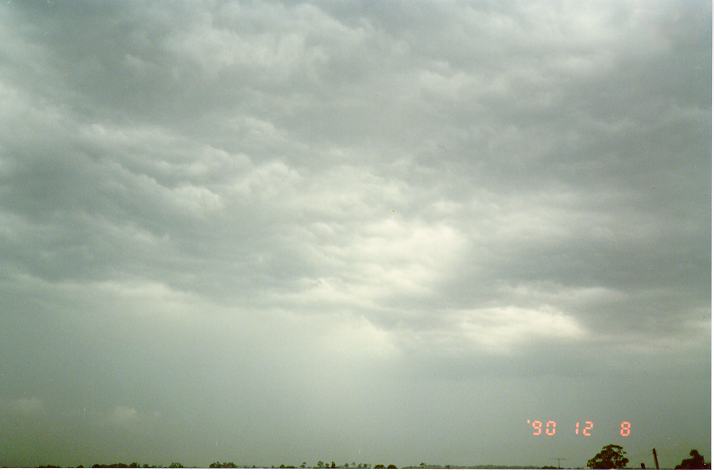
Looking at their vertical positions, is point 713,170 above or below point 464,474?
above

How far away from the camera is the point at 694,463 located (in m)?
5.05

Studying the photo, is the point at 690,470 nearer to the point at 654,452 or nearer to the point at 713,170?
the point at 654,452

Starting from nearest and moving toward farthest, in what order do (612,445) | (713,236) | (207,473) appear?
(207,473) < (713,236) < (612,445)

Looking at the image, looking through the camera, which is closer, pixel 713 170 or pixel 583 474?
pixel 583 474

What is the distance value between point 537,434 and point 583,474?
1.11 metres

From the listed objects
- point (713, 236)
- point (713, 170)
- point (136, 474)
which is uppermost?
point (713, 170)

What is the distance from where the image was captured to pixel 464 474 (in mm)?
4527

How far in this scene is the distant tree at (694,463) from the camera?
4.76 metres

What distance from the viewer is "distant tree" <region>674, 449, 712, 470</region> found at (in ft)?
15.6

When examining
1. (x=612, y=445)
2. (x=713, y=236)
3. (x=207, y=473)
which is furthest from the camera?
(x=612, y=445)

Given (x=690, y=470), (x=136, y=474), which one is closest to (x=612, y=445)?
(x=690, y=470)

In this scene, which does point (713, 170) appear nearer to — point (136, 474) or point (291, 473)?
point (291, 473)

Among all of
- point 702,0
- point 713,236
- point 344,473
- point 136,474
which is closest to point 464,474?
point 344,473

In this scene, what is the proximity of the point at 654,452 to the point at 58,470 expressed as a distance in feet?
15.6
